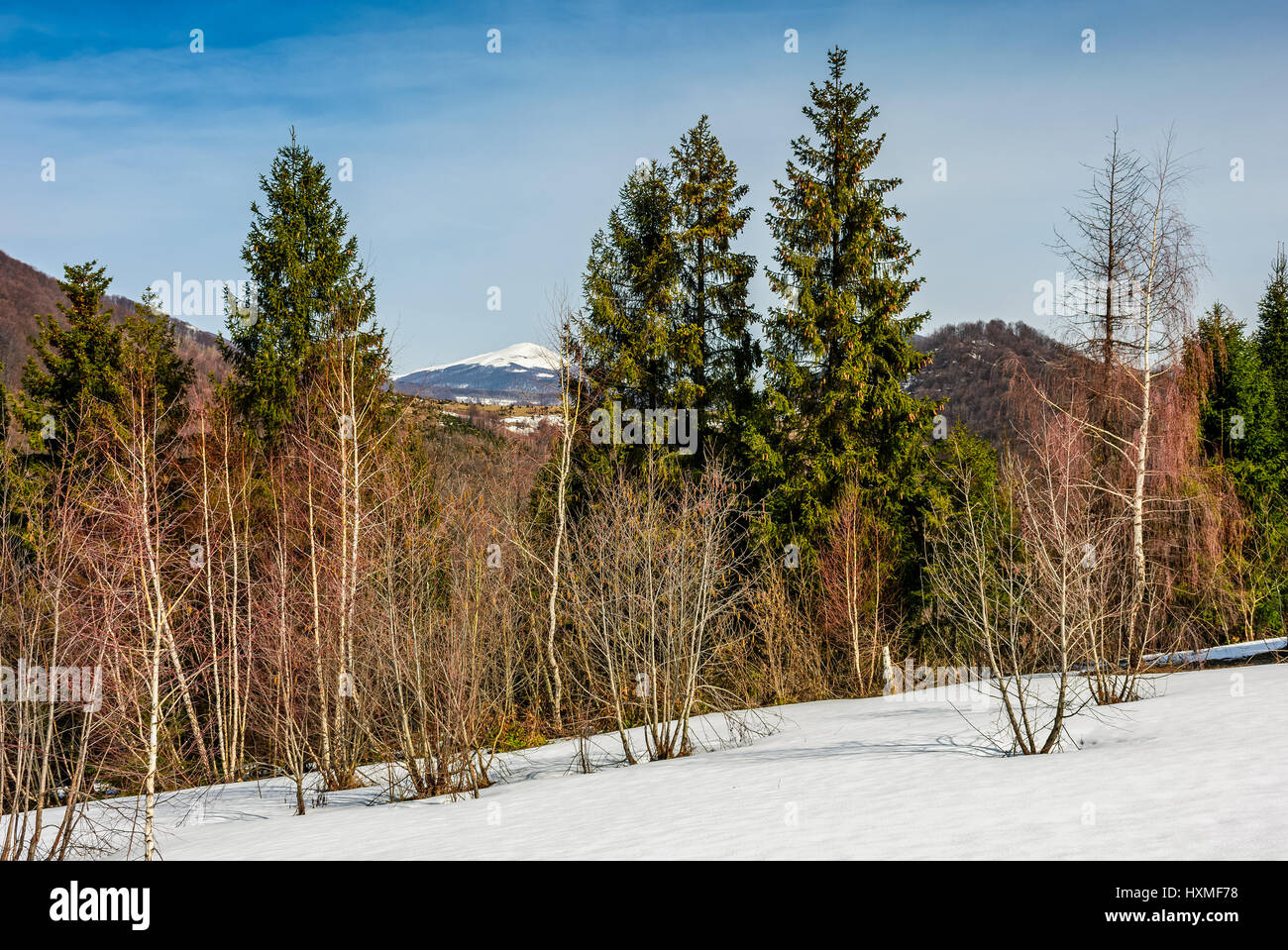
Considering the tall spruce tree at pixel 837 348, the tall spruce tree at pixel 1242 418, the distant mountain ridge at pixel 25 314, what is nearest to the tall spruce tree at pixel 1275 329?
the tall spruce tree at pixel 1242 418

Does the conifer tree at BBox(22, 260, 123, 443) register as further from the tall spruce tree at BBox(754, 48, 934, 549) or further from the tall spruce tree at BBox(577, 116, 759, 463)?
the tall spruce tree at BBox(754, 48, 934, 549)

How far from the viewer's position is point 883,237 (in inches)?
1041

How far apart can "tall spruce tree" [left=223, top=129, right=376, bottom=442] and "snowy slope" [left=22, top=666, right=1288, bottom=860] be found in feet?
47.7

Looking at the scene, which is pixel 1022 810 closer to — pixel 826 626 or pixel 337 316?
pixel 826 626

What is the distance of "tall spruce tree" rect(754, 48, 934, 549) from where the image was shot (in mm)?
25828

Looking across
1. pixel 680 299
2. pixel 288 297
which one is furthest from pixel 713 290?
pixel 288 297

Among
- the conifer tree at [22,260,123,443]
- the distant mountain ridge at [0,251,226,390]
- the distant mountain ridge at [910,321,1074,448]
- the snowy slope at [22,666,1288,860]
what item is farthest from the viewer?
the distant mountain ridge at [0,251,226,390]

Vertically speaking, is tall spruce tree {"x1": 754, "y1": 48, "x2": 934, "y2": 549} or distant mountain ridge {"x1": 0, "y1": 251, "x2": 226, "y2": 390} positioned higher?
distant mountain ridge {"x1": 0, "y1": 251, "x2": 226, "y2": 390}

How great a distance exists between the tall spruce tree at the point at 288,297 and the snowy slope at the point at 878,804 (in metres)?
14.5

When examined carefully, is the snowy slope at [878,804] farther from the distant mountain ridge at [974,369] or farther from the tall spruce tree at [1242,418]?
the distant mountain ridge at [974,369]

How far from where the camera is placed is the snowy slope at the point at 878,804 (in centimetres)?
733

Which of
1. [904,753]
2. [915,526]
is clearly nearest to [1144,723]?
[904,753]

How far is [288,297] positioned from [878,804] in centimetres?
2417

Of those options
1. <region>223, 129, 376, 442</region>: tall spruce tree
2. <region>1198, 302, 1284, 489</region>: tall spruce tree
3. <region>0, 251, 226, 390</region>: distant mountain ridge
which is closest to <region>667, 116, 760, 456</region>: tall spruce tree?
<region>223, 129, 376, 442</region>: tall spruce tree
